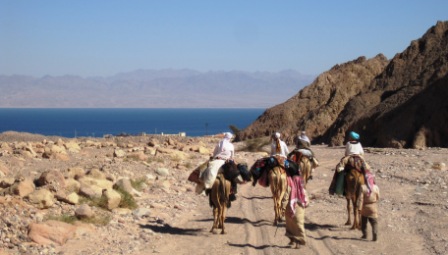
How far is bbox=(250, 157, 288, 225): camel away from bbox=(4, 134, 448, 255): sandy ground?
672 millimetres

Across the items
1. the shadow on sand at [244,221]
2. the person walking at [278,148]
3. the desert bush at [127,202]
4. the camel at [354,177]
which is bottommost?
the shadow on sand at [244,221]

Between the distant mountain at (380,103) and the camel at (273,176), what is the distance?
2228 centimetres

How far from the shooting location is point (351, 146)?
44.8ft

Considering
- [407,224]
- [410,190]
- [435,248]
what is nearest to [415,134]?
[410,190]

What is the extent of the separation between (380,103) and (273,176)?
29957 mm

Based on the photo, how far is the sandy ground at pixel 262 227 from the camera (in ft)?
41.0

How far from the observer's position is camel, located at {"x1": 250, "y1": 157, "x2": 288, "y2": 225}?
1415 cm

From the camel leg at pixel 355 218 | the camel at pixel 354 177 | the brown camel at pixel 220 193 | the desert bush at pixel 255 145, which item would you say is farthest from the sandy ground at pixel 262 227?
the desert bush at pixel 255 145

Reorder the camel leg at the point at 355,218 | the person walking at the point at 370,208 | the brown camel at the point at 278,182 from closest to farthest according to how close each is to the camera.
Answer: the person walking at the point at 370,208
the camel leg at the point at 355,218
the brown camel at the point at 278,182

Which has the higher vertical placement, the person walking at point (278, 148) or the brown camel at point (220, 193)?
the person walking at point (278, 148)

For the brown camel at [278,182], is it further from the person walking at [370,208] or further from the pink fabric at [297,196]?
the person walking at [370,208]

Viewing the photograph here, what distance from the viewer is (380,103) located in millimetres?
42719

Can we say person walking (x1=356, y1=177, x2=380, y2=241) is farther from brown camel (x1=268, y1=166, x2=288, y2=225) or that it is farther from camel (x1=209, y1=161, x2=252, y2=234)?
camel (x1=209, y1=161, x2=252, y2=234)

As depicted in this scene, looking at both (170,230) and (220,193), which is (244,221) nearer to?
(170,230)
